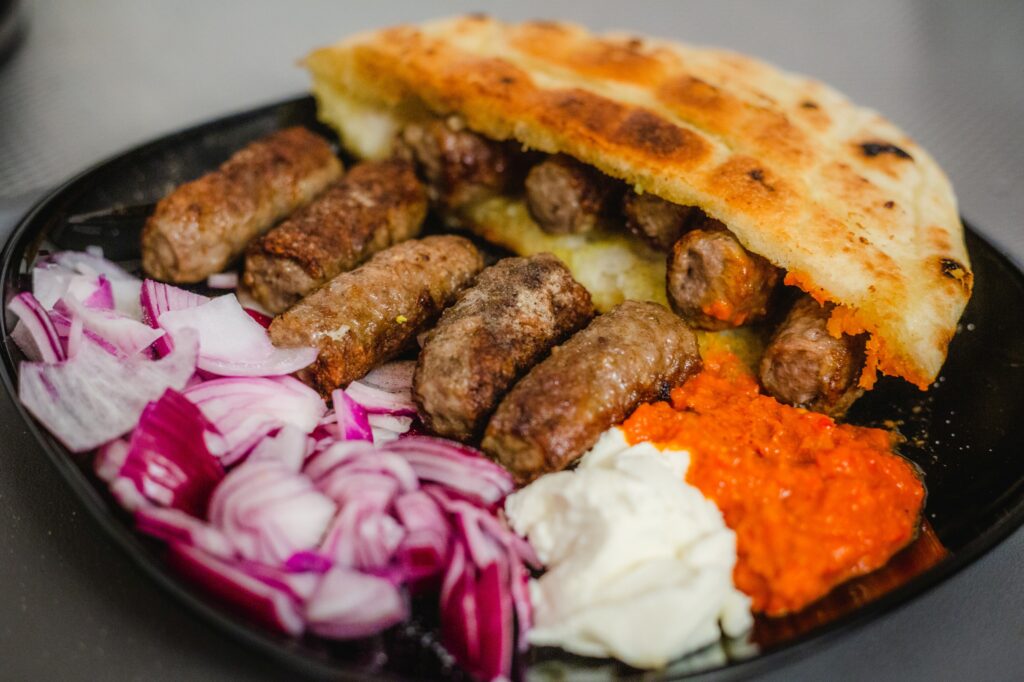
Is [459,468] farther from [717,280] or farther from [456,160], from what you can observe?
Result: [456,160]

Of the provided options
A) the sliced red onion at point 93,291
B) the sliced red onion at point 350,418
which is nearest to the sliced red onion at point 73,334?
the sliced red onion at point 93,291

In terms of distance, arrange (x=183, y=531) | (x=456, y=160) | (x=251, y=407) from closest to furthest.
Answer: (x=183, y=531)
(x=251, y=407)
(x=456, y=160)

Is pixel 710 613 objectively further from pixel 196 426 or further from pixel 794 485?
pixel 196 426

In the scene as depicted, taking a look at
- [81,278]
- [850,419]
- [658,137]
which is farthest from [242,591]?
[658,137]

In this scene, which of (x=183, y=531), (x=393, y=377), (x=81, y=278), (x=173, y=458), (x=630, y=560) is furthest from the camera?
(x=81, y=278)

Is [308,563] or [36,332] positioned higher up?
[36,332]

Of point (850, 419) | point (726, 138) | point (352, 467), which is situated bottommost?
point (850, 419)

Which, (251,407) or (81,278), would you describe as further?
(81,278)
